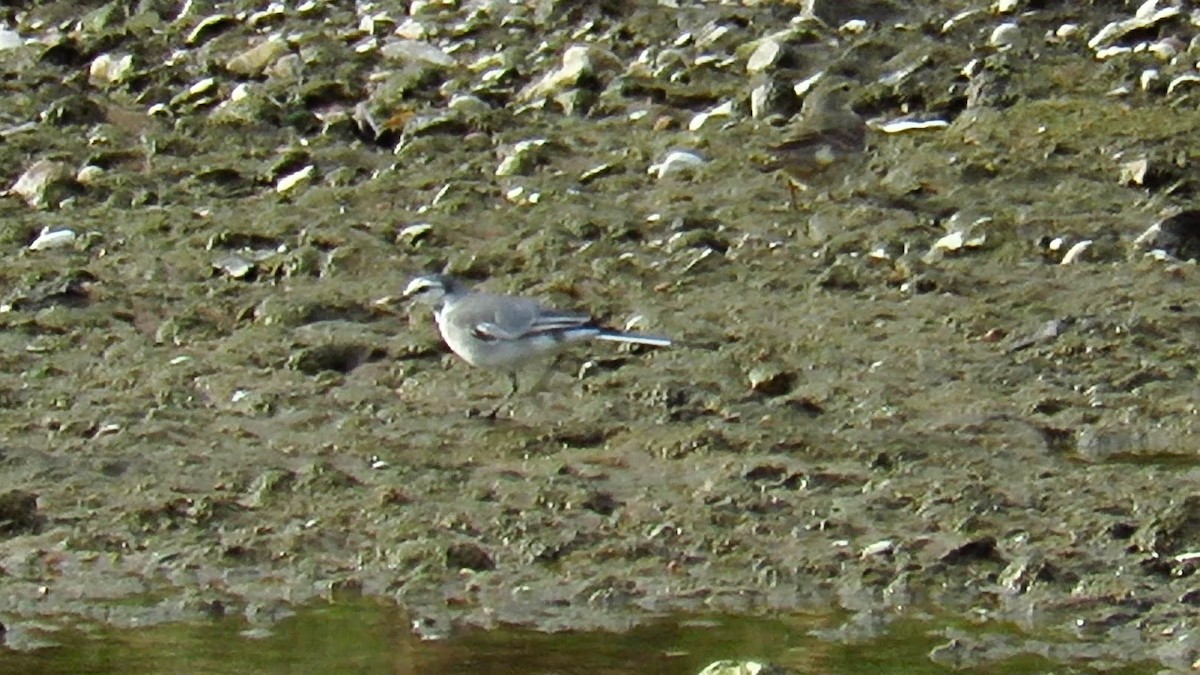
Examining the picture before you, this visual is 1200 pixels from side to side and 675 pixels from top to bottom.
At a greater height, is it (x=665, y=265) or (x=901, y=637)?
(x=901, y=637)

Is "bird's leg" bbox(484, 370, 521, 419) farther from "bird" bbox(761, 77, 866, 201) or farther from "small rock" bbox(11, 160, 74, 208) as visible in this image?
"small rock" bbox(11, 160, 74, 208)

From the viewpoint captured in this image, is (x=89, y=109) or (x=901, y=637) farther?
(x=89, y=109)

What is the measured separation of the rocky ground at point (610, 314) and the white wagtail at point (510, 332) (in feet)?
0.57

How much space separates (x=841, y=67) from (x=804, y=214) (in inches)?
59.8

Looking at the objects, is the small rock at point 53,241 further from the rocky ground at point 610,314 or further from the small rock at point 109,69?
the small rock at point 109,69

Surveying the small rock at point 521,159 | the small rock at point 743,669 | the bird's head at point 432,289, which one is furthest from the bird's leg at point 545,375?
the small rock at point 743,669

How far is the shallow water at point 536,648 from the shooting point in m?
7.20

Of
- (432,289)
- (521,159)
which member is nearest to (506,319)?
(432,289)

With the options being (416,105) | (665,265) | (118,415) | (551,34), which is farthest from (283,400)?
(551,34)

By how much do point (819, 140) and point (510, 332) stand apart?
2.60 metres

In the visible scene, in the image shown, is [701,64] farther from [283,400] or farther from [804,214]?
[283,400]

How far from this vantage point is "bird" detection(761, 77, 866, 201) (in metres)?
11.5

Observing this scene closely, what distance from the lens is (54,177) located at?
39.8 feet

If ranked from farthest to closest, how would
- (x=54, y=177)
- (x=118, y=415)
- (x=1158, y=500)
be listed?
1. (x=54, y=177)
2. (x=118, y=415)
3. (x=1158, y=500)
